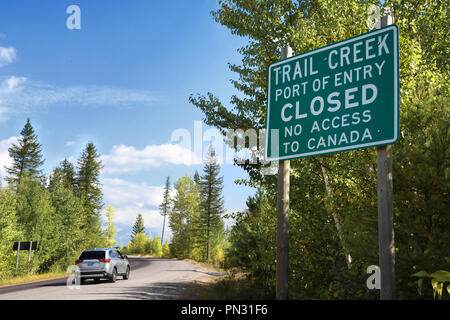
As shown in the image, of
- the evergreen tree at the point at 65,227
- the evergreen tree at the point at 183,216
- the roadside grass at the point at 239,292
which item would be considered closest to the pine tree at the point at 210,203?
the evergreen tree at the point at 183,216

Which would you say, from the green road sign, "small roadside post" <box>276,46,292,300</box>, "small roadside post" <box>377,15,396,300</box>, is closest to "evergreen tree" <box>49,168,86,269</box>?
"small roadside post" <box>276,46,292,300</box>

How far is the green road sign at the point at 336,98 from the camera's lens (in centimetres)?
405

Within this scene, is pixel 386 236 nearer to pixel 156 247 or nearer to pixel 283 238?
pixel 283 238

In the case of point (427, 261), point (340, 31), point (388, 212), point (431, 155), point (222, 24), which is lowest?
point (427, 261)

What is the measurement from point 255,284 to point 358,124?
8.60 m

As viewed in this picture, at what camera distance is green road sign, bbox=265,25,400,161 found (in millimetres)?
4055

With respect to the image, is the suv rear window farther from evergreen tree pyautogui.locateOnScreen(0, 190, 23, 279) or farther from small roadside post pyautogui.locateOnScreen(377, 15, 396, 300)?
small roadside post pyautogui.locateOnScreen(377, 15, 396, 300)

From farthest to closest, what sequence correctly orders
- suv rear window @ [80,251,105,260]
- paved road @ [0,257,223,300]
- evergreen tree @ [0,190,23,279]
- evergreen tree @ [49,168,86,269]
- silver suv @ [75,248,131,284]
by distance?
evergreen tree @ [49,168,86,269]
evergreen tree @ [0,190,23,279]
suv rear window @ [80,251,105,260]
silver suv @ [75,248,131,284]
paved road @ [0,257,223,300]

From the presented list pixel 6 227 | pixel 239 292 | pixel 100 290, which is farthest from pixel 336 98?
pixel 6 227

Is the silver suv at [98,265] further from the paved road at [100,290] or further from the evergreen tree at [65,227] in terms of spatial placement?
the evergreen tree at [65,227]

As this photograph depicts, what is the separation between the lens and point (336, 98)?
176 inches

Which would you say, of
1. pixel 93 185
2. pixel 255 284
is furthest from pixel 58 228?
pixel 93 185

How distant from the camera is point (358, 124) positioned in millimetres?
4211
